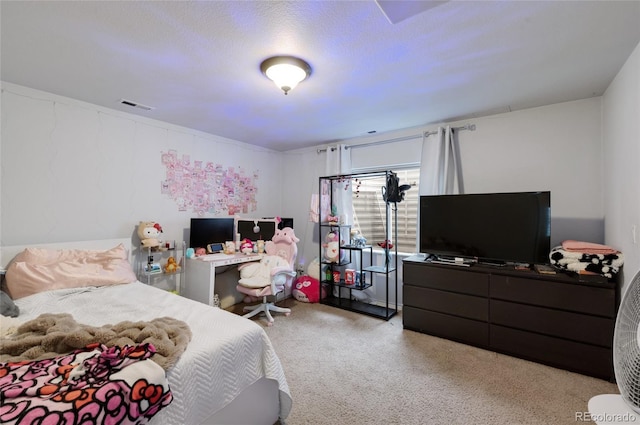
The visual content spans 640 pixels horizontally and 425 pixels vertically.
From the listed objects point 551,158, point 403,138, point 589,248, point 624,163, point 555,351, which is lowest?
point 555,351

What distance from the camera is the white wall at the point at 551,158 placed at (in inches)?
102

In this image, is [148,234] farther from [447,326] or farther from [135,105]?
[447,326]

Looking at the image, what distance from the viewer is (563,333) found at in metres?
2.25

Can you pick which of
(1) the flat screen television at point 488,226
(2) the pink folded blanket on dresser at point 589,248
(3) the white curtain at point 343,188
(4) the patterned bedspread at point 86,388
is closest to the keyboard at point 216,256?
(3) the white curtain at point 343,188

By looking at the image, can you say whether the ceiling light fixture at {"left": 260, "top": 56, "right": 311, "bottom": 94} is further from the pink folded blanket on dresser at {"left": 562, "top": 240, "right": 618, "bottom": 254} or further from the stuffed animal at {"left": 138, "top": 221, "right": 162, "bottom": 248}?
the pink folded blanket on dresser at {"left": 562, "top": 240, "right": 618, "bottom": 254}

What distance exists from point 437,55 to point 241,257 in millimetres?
2790

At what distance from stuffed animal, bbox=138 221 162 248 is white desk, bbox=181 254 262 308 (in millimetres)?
460

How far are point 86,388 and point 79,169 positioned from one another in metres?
2.48

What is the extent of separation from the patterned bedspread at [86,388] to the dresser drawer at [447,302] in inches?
95.9

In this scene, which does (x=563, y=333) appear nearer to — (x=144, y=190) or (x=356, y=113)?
(x=356, y=113)

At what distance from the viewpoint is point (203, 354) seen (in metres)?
1.35

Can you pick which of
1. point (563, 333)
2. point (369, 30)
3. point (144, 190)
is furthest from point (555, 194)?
point (144, 190)

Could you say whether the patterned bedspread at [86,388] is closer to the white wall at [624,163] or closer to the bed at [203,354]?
the bed at [203,354]

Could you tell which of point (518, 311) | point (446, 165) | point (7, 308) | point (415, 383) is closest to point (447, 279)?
point (518, 311)
